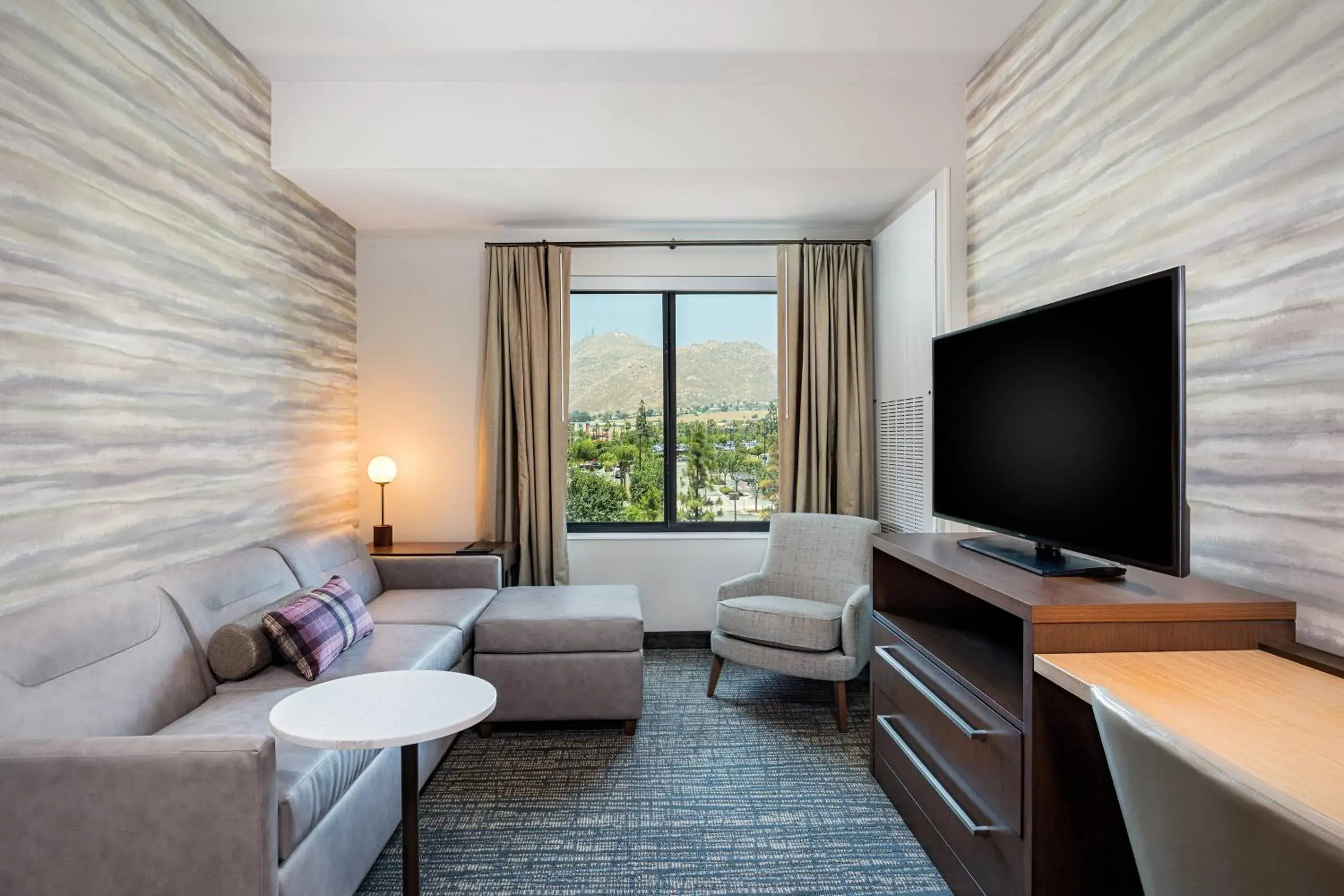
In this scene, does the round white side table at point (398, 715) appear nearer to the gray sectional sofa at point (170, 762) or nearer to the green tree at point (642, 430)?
the gray sectional sofa at point (170, 762)

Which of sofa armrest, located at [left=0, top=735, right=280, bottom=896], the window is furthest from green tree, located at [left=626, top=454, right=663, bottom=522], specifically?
sofa armrest, located at [left=0, top=735, right=280, bottom=896]

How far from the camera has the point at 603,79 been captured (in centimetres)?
295

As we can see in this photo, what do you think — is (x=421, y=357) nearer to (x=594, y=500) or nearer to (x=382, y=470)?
(x=382, y=470)

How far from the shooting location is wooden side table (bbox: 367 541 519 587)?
350 centimetres

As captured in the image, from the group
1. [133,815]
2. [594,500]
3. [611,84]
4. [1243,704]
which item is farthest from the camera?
[594,500]

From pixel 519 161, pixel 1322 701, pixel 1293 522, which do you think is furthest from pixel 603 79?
pixel 1322 701

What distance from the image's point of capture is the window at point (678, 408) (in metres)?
4.17

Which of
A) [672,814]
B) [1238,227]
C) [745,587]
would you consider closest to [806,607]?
[745,587]

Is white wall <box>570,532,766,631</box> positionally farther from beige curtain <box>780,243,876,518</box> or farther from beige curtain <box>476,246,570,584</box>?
beige curtain <box>780,243,876,518</box>

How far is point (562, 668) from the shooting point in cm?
286

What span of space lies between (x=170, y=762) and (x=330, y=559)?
5.69ft

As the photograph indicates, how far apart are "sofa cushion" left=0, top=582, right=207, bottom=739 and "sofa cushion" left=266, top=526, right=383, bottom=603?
2.31 ft

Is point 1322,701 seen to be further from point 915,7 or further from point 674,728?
point 915,7

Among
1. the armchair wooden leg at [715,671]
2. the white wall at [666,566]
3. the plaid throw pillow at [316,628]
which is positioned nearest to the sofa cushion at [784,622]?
the armchair wooden leg at [715,671]
